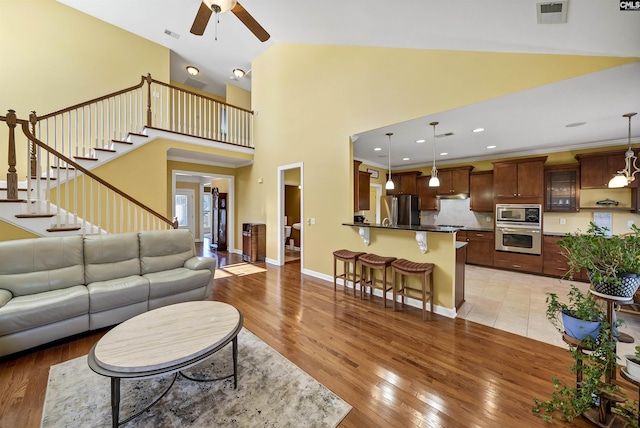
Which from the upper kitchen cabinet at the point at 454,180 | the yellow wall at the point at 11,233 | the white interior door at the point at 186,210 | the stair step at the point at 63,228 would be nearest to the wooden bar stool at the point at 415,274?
the upper kitchen cabinet at the point at 454,180

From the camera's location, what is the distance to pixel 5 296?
88.9 inches

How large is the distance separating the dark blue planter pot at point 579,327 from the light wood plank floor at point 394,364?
58 cm

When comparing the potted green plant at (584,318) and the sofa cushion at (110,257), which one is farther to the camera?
the sofa cushion at (110,257)

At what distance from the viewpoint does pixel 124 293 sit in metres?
2.64

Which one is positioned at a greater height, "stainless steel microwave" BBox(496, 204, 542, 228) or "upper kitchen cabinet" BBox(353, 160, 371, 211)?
"upper kitchen cabinet" BBox(353, 160, 371, 211)

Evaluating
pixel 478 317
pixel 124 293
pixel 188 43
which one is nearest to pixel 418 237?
pixel 478 317

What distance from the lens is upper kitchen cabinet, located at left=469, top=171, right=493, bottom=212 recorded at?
571 cm

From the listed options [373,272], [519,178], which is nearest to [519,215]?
[519,178]

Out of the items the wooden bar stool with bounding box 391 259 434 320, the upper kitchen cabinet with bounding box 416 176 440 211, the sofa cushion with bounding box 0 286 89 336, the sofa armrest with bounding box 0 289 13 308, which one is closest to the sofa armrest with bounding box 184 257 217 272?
the sofa cushion with bounding box 0 286 89 336

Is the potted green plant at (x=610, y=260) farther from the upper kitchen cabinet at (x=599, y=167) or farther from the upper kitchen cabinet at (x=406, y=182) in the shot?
the upper kitchen cabinet at (x=406, y=182)

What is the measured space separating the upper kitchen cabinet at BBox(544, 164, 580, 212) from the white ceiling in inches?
20.0

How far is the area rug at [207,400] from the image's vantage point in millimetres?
1539

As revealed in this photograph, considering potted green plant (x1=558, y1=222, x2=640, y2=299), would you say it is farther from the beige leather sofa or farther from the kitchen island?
the beige leather sofa

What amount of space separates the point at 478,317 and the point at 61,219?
222 inches
